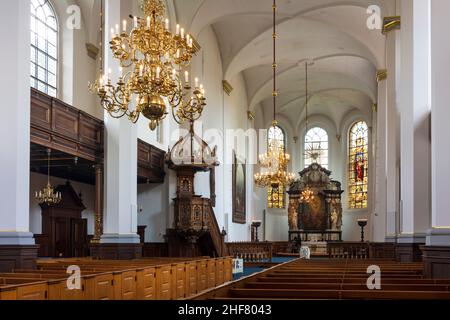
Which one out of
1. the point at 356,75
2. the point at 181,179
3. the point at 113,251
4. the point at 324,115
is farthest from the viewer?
the point at 324,115

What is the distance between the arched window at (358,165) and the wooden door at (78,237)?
19764mm

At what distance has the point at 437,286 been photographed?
5.35 metres

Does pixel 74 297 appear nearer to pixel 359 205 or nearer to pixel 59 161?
pixel 59 161

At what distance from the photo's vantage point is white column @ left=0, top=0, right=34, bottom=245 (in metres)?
8.84

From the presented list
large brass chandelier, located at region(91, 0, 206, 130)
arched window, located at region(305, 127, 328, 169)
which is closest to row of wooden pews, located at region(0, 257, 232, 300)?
large brass chandelier, located at region(91, 0, 206, 130)

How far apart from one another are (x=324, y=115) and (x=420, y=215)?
24.6 meters

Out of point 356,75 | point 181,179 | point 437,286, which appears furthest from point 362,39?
point 437,286

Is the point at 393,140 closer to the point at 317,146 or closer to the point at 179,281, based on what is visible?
the point at 179,281

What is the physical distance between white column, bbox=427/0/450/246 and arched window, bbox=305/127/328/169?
2937 cm

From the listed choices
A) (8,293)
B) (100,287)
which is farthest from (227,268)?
(8,293)

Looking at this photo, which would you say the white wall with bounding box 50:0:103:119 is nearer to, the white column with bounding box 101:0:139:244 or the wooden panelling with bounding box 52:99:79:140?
the white column with bounding box 101:0:139:244

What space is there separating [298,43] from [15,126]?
665 inches

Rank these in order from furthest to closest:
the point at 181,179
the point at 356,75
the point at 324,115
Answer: the point at 324,115, the point at 356,75, the point at 181,179

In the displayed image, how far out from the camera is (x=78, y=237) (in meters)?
17.8
